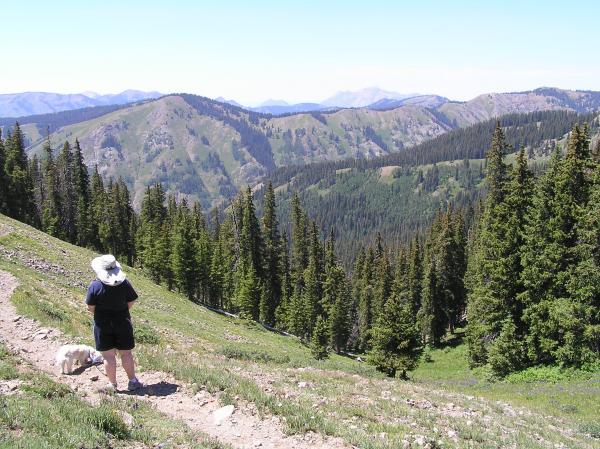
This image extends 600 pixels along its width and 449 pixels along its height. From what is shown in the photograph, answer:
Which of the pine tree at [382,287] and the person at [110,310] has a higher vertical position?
the person at [110,310]

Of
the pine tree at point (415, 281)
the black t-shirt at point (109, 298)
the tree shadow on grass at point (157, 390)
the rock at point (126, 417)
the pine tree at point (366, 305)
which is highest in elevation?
the black t-shirt at point (109, 298)

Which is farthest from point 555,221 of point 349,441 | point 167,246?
point 167,246

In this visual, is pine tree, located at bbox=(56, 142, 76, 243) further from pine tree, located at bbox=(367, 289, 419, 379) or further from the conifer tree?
pine tree, located at bbox=(367, 289, 419, 379)

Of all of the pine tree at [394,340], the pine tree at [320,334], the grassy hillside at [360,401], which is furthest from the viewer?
the pine tree at [320,334]

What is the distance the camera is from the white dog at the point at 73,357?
11.3 m

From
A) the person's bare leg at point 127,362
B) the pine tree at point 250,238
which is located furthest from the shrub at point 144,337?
the pine tree at point 250,238

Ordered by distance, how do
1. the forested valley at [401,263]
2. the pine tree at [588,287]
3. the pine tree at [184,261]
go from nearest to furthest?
1. the pine tree at [588,287]
2. the forested valley at [401,263]
3. the pine tree at [184,261]

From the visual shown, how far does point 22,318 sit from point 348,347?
6771cm

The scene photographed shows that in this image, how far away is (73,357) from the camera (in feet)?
37.3

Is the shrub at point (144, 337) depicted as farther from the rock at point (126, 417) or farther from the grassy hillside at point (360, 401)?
the rock at point (126, 417)

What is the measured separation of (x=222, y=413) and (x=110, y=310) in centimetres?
345

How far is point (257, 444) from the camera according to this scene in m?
8.45

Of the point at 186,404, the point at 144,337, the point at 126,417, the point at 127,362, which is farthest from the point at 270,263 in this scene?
the point at 126,417

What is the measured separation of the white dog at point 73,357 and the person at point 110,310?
184 centimetres
